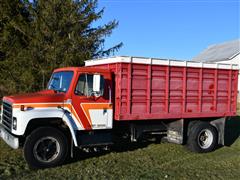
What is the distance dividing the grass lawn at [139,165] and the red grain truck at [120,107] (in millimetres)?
422

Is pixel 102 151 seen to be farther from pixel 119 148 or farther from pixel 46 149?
pixel 46 149

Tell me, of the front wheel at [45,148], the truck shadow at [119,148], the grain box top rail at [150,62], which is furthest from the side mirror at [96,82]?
the truck shadow at [119,148]

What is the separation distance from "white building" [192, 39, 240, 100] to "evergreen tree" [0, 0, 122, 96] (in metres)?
23.0

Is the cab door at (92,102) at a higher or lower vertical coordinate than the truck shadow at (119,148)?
higher

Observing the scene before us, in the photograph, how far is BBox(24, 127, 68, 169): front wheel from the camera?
7324 mm

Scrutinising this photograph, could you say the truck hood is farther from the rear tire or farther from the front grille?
the rear tire

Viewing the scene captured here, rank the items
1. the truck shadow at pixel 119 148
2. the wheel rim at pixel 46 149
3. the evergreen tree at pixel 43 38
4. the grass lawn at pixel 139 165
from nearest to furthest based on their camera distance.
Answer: the grass lawn at pixel 139 165
the wheel rim at pixel 46 149
the truck shadow at pixel 119 148
the evergreen tree at pixel 43 38

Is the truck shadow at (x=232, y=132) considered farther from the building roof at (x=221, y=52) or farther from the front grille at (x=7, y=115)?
the building roof at (x=221, y=52)

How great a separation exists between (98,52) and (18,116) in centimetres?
1019

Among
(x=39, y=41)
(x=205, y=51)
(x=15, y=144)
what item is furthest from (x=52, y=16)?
(x=205, y=51)

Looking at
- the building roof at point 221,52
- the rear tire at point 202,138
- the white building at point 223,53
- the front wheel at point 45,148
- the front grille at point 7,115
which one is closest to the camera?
the front wheel at point 45,148

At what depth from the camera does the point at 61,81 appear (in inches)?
332

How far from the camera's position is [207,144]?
9.97m

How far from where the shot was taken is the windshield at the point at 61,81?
26.6 feet
